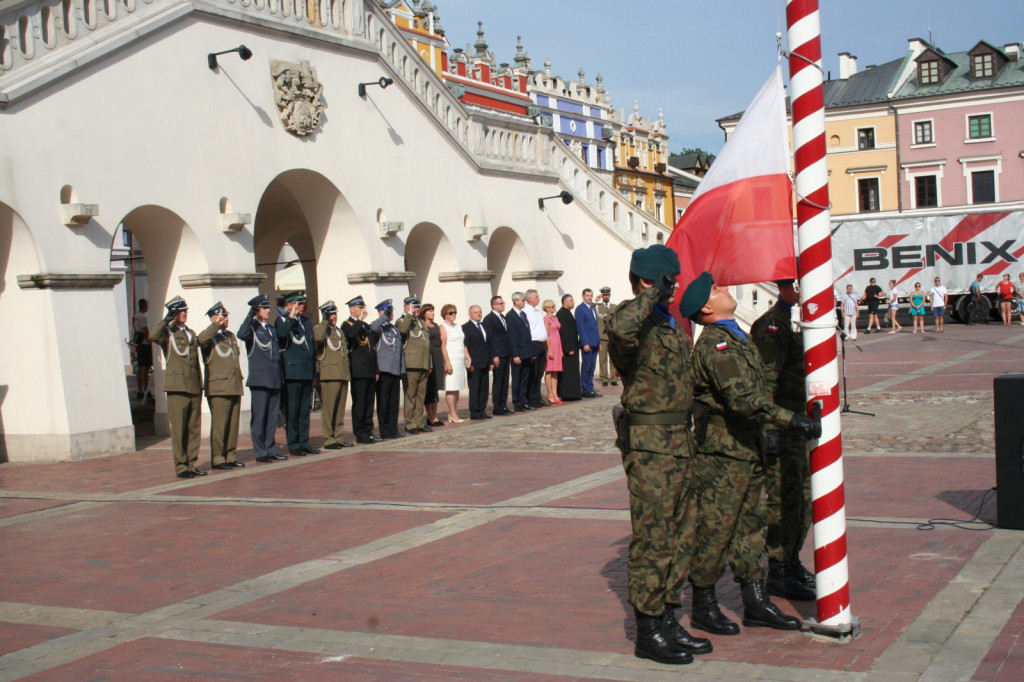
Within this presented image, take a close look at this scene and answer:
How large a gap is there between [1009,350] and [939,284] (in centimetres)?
1291

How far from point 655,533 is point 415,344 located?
10.7m

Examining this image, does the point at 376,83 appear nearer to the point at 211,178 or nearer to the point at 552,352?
the point at 211,178

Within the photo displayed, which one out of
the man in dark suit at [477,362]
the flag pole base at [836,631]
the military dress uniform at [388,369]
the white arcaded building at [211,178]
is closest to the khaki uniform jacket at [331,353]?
the military dress uniform at [388,369]

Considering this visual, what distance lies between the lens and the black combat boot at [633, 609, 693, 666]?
5332mm

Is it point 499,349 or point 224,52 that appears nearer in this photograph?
point 224,52

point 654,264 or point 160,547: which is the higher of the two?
point 654,264

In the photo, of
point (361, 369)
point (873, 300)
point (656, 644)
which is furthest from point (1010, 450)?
point (873, 300)

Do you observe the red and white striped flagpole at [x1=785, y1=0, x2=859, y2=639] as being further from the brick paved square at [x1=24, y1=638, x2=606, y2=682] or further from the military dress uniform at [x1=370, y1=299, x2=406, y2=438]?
the military dress uniform at [x1=370, y1=299, x2=406, y2=438]

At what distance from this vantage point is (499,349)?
1791 cm

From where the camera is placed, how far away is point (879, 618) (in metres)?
5.83

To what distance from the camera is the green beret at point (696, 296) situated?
5.80 m

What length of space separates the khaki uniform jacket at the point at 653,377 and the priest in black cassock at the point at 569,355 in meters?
13.6

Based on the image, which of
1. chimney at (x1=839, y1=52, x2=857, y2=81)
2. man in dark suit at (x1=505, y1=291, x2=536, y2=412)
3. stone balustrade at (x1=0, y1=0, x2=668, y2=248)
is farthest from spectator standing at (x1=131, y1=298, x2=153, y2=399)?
chimney at (x1=839, y1=52, x2=857, y2=81)

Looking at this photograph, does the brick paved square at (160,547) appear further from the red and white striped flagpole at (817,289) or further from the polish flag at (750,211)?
the red and white striped flagpole at (817,289)
